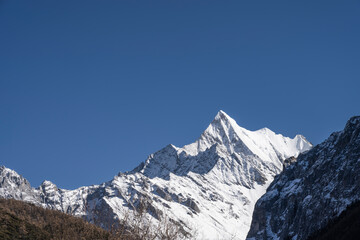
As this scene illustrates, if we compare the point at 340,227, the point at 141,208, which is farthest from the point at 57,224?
the point at 340,227

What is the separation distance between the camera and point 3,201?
114 metres

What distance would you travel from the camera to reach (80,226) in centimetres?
6706

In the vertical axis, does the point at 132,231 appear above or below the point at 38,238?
below

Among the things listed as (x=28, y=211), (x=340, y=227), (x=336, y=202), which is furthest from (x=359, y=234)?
(x=336, y=202)

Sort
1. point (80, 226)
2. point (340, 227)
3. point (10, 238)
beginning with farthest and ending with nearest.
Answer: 1. point (80, 226)
2. point (10, 238)
3. point (340, 227)

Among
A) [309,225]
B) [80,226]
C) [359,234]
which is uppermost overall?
[309,225]

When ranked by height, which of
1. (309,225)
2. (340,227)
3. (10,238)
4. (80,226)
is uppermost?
(309,225)

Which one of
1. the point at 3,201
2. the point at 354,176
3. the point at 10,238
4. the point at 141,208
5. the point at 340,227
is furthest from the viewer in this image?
the point at 354,176

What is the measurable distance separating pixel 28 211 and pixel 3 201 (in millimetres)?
16879

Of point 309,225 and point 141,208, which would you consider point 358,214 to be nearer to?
point 141,208

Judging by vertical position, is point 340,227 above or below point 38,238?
below

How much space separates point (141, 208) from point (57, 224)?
106ft

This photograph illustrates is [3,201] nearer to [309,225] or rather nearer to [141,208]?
[141,208]

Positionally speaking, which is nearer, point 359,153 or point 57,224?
point 57,224
